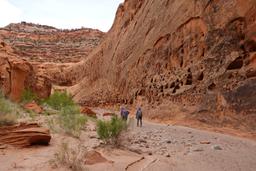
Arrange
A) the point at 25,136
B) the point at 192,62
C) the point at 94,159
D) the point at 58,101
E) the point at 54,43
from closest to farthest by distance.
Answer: the point at 94,159, the point at 25,136, the point at 192,62, the point at 58,101, the point at 54,43

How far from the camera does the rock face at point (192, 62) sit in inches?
554

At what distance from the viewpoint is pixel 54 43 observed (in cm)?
7531

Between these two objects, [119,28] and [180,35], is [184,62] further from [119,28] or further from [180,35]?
[119,28]

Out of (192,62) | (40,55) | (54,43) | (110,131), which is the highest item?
(54,43)

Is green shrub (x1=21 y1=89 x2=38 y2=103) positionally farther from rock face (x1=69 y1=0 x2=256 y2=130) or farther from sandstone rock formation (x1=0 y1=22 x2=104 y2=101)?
rock face (x1=69 y1=0 x2=256 y2=130)

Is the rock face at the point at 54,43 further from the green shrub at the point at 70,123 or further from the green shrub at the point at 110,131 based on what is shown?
the green shrub at the point at 110,131

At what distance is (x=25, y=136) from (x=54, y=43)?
2701 inches

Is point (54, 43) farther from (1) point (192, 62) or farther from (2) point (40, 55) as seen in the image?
(1) point (192, 62)

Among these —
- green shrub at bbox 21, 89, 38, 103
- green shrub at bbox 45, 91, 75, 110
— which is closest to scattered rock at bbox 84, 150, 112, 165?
green shrub at bbox 21, 89, 38, 103

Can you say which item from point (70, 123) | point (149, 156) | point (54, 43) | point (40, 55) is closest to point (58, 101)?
point (70, 123)

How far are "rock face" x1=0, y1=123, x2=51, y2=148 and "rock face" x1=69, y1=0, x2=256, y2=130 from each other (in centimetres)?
748

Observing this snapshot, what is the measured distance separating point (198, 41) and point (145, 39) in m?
8.08

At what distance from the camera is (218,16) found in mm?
16188

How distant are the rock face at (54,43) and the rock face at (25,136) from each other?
52.7 m
